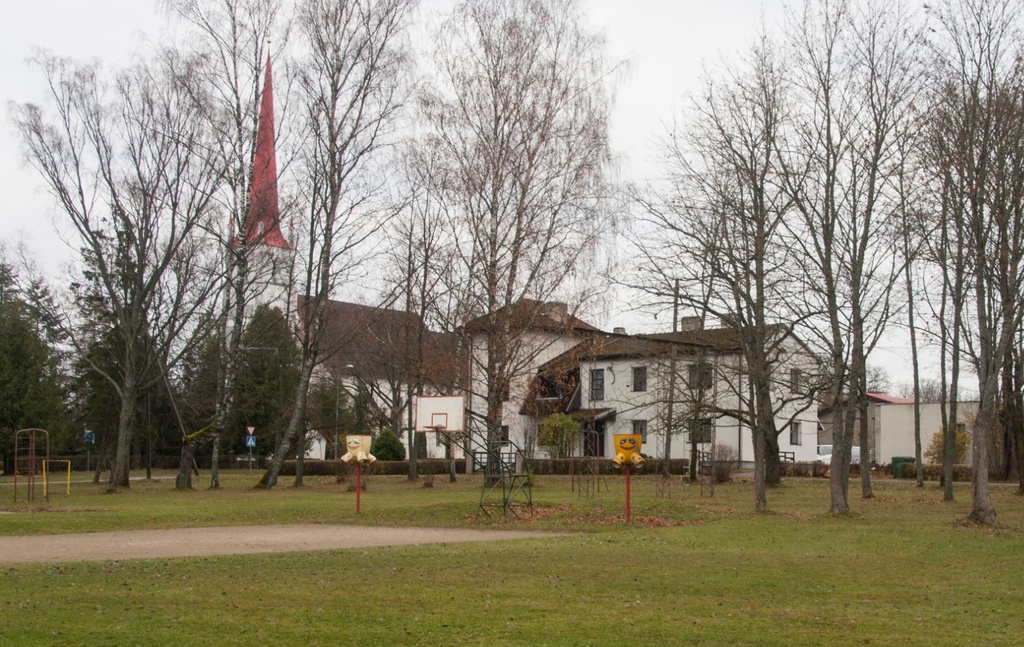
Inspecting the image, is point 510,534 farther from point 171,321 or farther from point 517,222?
point 171,321

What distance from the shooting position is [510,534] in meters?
20.2

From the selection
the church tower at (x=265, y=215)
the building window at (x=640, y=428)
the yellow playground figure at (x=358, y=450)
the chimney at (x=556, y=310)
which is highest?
the church tower at (x=265, y=215)

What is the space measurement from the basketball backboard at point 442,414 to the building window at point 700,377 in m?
12.0

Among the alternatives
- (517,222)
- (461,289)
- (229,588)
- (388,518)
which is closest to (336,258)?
(461,289)

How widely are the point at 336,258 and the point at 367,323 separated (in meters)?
4.60

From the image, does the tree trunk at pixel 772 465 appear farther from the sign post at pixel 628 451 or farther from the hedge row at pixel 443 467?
the sign post at pixel 628 451

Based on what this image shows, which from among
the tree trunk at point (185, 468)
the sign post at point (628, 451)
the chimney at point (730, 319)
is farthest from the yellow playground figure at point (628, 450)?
the tree trunk at point (185, 468)

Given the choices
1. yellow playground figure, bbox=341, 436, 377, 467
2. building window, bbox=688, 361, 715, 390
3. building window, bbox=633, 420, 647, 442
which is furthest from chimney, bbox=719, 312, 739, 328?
building window, bbox=633, 420, 647, 442

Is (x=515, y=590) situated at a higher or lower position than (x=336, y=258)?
lower

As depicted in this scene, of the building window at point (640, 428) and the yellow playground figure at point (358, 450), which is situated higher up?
the building window at point (640, 428)

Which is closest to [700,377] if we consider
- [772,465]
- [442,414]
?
[772,465]

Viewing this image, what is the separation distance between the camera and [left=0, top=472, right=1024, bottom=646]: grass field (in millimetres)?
8789

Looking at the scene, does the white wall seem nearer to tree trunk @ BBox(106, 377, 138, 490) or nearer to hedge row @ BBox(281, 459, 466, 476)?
hedge row @ BBox(281, 459, 466, 476)

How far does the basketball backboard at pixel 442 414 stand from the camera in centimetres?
2572
